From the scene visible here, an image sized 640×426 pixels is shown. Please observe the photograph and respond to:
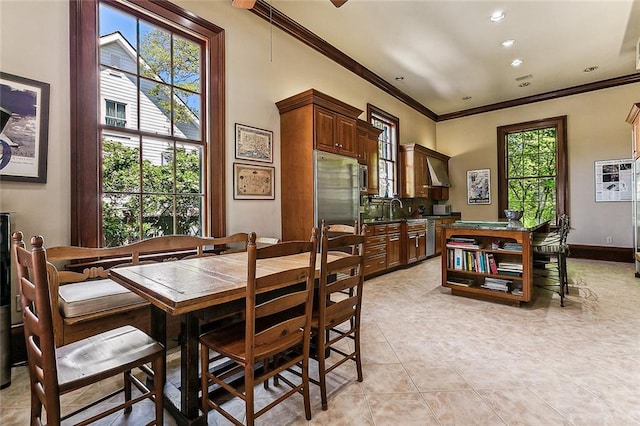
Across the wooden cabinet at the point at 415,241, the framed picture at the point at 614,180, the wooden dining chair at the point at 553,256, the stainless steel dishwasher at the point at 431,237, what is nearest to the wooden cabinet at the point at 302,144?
the wooden cabinet at the point at 415,241

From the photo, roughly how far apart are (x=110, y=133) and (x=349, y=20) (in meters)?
3.17

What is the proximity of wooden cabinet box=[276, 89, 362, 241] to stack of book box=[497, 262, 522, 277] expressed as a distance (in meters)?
2.22

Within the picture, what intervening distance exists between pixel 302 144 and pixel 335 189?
72 cm

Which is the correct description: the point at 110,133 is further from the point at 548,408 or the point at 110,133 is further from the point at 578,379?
the point at 578,379

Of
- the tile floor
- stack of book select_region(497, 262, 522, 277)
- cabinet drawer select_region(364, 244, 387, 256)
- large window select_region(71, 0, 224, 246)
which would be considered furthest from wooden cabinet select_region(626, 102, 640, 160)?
large window select_region(71, 0, 224, 246)

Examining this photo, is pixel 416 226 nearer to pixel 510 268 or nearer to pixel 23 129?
pixel 510 268

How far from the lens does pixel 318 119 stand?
3.73 m

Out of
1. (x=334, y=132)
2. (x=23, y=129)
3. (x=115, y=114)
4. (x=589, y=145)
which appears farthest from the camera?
(x=589, y=145)

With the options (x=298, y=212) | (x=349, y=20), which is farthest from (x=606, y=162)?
(x=298, y=212)

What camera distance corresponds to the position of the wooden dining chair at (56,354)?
1.13m

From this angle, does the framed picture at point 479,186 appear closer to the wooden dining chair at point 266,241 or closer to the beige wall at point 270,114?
the beige wall at point 270,114

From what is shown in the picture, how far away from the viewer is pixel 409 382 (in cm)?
196

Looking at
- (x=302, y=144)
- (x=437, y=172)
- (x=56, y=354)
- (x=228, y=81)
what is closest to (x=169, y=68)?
(x=228, y=81)

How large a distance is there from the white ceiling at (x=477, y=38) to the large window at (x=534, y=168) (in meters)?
1.00
